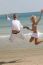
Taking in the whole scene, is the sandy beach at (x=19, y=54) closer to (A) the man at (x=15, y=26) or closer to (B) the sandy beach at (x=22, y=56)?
(B) the sandy beach at (x=22, y=56)

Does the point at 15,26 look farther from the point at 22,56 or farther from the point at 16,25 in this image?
the point at 22,56

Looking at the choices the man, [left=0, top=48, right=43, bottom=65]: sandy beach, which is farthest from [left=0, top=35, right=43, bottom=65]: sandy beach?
the man

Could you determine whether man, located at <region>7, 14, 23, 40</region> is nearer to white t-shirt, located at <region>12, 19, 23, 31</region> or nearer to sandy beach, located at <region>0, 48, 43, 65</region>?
white t-shirt, located at <region>12, 19, 23, 31</region>

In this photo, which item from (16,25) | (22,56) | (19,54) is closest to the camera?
(16,25)

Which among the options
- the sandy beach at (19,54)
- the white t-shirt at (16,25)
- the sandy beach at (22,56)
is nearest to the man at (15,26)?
the white t-shirt at (16,25)

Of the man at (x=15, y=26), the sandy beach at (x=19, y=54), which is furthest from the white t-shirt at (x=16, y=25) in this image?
the sandy beach at (x=19, y=54)

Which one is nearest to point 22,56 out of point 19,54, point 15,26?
point 19,54

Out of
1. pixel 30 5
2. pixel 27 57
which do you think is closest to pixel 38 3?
pixel 30 5

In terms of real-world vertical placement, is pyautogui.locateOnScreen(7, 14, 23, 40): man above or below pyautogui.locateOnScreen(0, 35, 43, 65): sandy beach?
above

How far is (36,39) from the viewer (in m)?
4.28

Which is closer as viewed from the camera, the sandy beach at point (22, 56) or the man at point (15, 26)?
the man at point (15, 26)

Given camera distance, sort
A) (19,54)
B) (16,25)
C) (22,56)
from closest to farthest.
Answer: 1. (16,25)
2. (22,56)
3. (19,54)

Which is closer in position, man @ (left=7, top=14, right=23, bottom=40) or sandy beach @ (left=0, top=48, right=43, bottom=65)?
man @ (left=7, top=14, right=23, bottom=40)

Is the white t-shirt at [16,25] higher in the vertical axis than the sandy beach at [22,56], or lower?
higher
